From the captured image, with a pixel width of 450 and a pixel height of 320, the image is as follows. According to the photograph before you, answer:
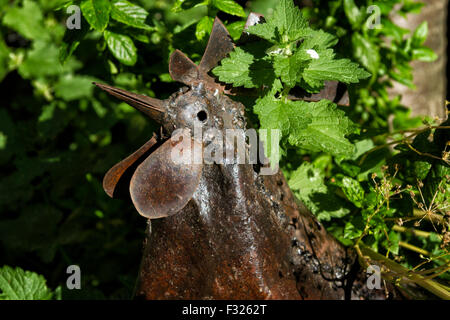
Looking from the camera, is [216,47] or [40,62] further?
[40,62]

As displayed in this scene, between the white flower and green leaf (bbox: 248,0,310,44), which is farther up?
green leaf (bbox: 248,0,310,44)

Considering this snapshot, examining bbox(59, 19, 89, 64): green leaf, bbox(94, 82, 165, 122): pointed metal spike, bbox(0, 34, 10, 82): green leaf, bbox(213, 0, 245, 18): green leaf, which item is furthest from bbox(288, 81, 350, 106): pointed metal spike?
bbox(0, 34, 10, 82): green leaf

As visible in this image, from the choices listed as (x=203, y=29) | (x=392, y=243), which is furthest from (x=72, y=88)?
(x=392, y=243)

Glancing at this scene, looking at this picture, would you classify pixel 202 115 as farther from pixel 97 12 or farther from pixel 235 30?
pixel 97 12

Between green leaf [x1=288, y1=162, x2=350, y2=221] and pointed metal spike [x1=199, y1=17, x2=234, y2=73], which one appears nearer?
pointed metal spike [x1=199, y1=17, x2=234, y2=73]

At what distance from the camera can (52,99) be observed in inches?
129

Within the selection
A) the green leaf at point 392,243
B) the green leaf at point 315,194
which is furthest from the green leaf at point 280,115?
the green leaf at point 392,243

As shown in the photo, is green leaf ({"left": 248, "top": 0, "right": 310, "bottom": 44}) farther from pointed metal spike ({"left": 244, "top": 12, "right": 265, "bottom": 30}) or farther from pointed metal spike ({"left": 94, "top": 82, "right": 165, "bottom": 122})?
pointed metal spike ({"left": 94, "top": 82, "right": 165, "bottom": 122})

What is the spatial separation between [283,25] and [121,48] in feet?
2.70

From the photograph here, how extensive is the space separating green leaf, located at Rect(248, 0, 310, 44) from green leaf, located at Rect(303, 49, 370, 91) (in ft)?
0.37

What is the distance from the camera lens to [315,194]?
1830 mm

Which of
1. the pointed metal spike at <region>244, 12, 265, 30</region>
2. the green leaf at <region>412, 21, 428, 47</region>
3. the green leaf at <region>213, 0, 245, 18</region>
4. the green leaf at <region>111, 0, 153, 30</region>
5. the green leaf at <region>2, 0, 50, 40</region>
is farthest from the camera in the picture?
the green leaf at <region>2, 0, 50, 40</region>

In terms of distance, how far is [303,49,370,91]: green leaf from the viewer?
1337 mm
